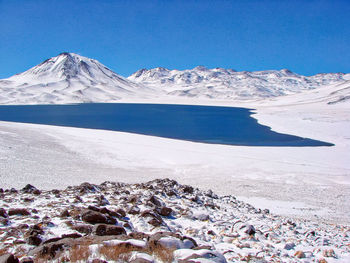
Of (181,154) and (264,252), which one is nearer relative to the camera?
(264,252)

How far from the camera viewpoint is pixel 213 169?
69.9 ft

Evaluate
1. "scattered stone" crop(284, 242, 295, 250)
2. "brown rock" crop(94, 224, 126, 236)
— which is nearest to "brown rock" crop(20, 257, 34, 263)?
"brown rock" crop(94, 224, 126, 236)

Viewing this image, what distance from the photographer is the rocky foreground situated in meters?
4.88

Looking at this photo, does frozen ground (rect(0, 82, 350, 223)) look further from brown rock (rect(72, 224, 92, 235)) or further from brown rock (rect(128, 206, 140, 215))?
brown rock (rect(72, 224, 92, 235))

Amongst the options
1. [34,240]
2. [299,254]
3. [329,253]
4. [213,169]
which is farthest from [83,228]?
[213,169]

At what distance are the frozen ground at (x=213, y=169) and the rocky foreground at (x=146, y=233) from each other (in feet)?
15.2

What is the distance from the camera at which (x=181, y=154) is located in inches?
1035

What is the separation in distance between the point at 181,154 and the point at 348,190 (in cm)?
1400

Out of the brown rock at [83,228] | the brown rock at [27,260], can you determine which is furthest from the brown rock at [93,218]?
the brown rock at [27,260]

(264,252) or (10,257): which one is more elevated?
(10,257)

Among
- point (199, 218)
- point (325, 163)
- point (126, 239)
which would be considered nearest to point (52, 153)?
point (199, 218)

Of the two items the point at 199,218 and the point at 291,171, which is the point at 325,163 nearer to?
the point at 291,171

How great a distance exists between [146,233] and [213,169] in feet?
48.5

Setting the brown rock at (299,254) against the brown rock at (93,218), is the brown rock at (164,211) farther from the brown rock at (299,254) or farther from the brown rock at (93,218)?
the brown rock at (299,254)
